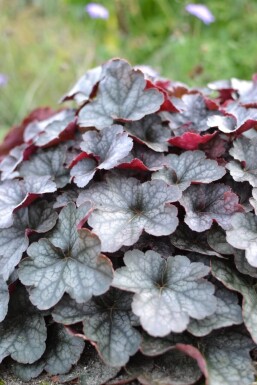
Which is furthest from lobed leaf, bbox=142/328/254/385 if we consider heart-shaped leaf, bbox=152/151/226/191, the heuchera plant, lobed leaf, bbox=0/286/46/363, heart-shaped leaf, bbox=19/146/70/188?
heart-shaped leaf, bbox=19/146/70/188

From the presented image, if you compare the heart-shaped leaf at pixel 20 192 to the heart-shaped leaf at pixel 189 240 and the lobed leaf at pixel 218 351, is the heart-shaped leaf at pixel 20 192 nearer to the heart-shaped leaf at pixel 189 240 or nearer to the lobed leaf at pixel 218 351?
the heart-shaped leaf at pixel 189 240

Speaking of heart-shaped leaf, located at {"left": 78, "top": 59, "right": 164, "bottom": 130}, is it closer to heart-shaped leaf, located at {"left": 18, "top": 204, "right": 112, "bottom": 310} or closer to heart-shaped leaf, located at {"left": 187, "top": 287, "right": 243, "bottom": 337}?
heart-shaped leaf, located at {"left": 18, "top": 204, "right": 112, "bottom": 310}

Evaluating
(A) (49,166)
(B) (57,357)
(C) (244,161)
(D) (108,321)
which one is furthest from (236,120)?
(B) (57,357)

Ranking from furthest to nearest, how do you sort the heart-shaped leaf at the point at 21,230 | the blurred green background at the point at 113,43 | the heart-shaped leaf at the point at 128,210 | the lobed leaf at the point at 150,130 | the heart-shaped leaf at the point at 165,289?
1. the blurred green background at the point at 113,43
2. the lobed leaf at the point at 150,130
3. the heart-shaped leaf at the point at 21,230
4. the heart-shaped leaf at the point at 128,210
5. the heart-shaped leaf at the point at 165,289

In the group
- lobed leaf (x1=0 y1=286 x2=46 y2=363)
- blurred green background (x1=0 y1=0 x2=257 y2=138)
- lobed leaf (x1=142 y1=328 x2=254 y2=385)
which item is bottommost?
blurred green background (x1=0 y1=0 x2=257 y2=138)

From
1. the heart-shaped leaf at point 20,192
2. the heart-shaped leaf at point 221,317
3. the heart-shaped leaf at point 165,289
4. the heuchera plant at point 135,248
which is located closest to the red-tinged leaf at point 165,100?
the heuchera plant at point 135,248

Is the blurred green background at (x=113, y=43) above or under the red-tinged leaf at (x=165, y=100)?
under
